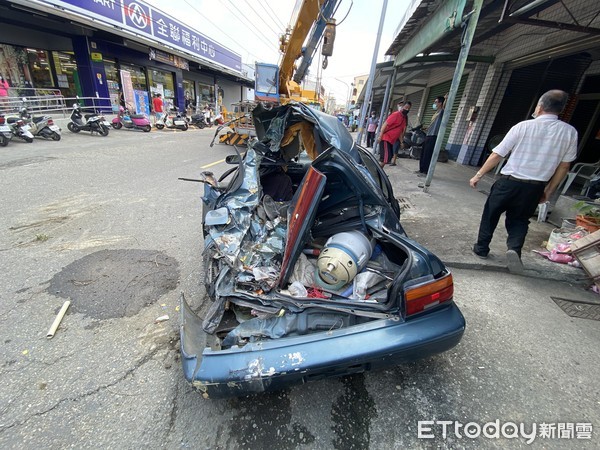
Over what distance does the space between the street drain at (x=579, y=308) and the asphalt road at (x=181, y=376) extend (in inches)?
3.6

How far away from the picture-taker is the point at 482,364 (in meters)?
1.99

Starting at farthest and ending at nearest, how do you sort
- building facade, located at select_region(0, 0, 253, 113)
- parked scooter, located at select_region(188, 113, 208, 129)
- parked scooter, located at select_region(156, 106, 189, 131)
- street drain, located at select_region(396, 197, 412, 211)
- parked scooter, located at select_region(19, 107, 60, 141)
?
parked scooter, located at select_region(188, 113, 208, 129)
parked scooter, located at select_region(156, 106, 189, 131)
building facade, located at select_region(0, 0, 253, 113)
parked scooter, located at select_region(19, 107, 60, 141)
street drain, located at select_region(396, 197, 412, 211)

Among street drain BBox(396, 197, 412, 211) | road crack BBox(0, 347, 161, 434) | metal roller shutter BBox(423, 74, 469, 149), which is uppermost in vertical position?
metal roller shutter BBox(423, 74, 469, 149)

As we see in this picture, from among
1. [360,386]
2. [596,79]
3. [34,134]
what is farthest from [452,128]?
[34,134]

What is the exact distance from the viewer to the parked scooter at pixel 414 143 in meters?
9.57

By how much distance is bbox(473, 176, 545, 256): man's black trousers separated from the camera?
114 inches

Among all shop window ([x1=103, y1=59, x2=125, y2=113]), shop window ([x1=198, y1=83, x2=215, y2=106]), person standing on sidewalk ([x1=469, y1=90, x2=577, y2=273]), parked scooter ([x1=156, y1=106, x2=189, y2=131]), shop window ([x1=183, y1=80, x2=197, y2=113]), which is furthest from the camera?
shop window ([x1=198, y1=83, x2=215, y2=106])

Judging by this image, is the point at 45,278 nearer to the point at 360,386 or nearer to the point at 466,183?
the point at 360,386

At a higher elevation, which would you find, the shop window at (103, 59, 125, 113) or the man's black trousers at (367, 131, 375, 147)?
the shop window at (103, 59, 125, 113)

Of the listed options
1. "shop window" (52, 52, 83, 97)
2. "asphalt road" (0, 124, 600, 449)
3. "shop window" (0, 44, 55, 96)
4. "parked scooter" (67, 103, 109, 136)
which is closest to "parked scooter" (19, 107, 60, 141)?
"parked scooter" (67, 103, 109, 136)

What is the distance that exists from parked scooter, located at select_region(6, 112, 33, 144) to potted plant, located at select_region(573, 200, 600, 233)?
41.0ft

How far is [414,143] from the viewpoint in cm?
995

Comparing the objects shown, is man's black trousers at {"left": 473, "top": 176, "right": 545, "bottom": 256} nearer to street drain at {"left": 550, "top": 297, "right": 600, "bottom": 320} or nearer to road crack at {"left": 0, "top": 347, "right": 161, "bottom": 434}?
street drain at {"left": 550, "top": 297, "right": 600, "bottom": 320}

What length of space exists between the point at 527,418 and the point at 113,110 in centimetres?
1914
